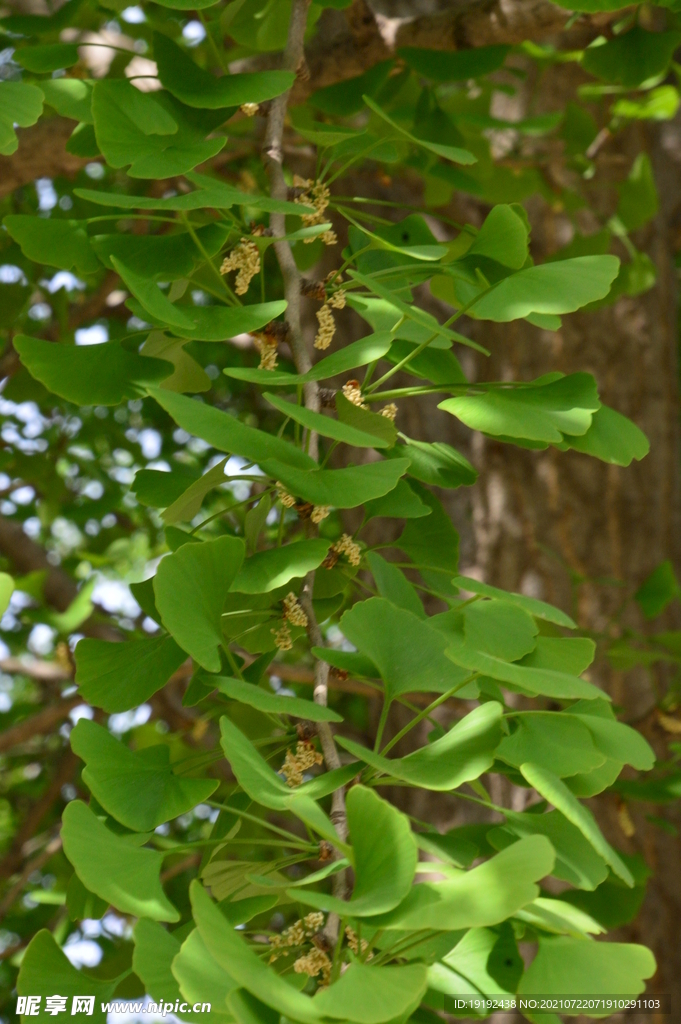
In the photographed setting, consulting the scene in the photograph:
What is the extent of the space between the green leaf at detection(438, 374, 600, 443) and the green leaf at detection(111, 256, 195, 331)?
0.15 metres

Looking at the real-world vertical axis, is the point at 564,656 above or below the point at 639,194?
above

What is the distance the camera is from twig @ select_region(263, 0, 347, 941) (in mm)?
471

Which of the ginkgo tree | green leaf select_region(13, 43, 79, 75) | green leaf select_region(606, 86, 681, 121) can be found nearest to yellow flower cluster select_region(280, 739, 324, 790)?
the ginkgo tree

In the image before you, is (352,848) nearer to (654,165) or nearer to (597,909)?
(597,909)

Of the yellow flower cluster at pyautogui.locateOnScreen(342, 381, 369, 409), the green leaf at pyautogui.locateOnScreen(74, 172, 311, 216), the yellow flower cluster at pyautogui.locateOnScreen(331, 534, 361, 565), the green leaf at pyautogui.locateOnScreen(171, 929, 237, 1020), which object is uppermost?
the green leaf at pyautogui.locateOnScreen(74, 172, 311, 216)

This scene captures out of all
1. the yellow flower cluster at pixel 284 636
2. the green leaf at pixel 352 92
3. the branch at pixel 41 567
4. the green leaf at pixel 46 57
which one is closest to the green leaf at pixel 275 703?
the yellow flower cluster at pixel 284 636

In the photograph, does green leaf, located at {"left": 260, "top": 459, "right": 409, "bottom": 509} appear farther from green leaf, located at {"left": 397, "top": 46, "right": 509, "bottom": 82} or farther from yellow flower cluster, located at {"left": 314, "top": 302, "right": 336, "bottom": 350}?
green leaf, located at {"left": 397, "top": 46, "right": 509, "bottom": 82}

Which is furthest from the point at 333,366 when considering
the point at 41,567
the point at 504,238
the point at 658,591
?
the point at 41,567

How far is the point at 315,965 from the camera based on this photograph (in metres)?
0.41

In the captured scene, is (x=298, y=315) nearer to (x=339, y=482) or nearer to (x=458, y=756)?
(x=339, y=482)

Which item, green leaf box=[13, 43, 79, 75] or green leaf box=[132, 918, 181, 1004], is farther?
green leaf box=[13, 43, 79, 75]

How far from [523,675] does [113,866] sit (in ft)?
0.64

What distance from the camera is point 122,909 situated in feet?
1.23

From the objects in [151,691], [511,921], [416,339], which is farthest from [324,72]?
[511,921]
